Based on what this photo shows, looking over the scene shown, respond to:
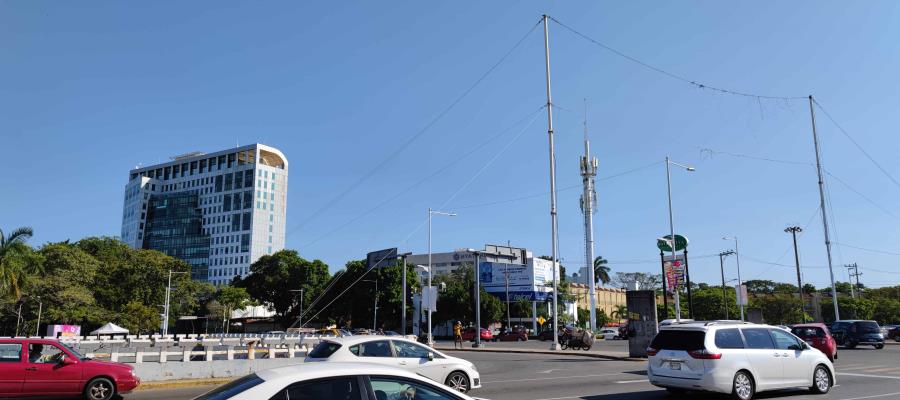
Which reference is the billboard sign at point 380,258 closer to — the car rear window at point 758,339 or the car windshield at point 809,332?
the car windshield at point 809,332

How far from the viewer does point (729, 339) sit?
41.0 feet

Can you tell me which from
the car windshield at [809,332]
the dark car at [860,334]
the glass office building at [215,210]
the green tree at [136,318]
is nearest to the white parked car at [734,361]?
the car windshield at [809,332]

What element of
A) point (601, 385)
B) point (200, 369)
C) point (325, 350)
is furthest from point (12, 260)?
point (601, 385)

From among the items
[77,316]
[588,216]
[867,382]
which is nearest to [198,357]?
[867,382]

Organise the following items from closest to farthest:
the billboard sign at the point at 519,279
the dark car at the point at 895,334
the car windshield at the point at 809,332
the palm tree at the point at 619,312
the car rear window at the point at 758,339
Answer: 1. the car rear window at the point at 758,339
2. the car windshield at the point at 809,332
3. the dark car at the point at 895,334
4. the billboard sign at the point at 519,279
5. the palm tree at the point at 619,312

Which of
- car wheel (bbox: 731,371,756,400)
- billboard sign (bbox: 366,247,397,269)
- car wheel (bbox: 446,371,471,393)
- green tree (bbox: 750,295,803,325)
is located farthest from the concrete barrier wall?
green tree (bbox: 750,295,803,325)

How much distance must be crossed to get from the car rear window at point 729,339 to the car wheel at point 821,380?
224 centimetres

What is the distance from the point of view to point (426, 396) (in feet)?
18.5

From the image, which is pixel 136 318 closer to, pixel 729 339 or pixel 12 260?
pixel 12 260

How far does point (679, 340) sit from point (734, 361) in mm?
1092

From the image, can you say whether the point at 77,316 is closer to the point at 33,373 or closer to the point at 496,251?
the point at 496,251

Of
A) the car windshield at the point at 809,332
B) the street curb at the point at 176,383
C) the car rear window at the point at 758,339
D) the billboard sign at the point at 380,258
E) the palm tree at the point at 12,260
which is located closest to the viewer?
the car rear window at the point at 758,339

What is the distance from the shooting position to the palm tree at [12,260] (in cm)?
4147

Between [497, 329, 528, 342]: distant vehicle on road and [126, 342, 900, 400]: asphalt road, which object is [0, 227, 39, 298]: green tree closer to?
[126, 342, 900, 400]: asphalt road
